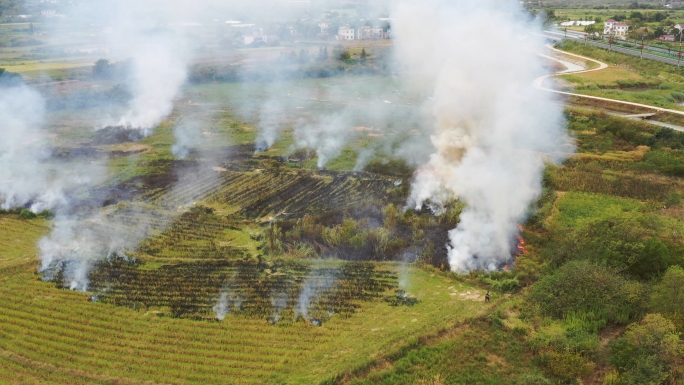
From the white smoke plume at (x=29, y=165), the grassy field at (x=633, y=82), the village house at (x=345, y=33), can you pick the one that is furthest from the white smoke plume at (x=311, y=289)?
the village house at (x=345, y=33)

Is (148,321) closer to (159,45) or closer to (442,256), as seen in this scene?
(442,256)

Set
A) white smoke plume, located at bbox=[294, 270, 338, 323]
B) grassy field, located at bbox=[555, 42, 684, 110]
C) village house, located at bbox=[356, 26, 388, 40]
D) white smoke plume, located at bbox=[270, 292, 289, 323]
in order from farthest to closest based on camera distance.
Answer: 1. village house, located at bbox=[356, 26, 388, 40]
2. grassy field, located at bbox=[555, 42, 684, 110]
3. white smoke plume, located at bbox=[294, 270, 338, 323]
4. white smoke plume, located at bbox=[270, 292, 289, 323]

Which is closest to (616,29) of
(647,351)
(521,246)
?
(521,246)

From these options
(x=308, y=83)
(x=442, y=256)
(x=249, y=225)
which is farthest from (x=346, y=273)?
(x=308, y=83)

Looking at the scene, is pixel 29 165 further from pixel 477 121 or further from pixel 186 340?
pixel 477 121

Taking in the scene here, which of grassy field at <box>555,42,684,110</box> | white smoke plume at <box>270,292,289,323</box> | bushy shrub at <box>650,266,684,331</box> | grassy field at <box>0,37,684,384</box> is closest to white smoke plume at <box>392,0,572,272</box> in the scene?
grassy field at <box>0,37,684,384</box>

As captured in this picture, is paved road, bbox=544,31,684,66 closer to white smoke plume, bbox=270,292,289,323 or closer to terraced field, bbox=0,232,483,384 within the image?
terraced field, bbox=0,232,483,384

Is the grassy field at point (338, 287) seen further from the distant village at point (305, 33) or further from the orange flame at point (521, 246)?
the distant village at point (305, 33)

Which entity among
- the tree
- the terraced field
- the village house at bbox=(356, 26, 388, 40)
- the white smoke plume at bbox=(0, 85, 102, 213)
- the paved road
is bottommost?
the terraced field
